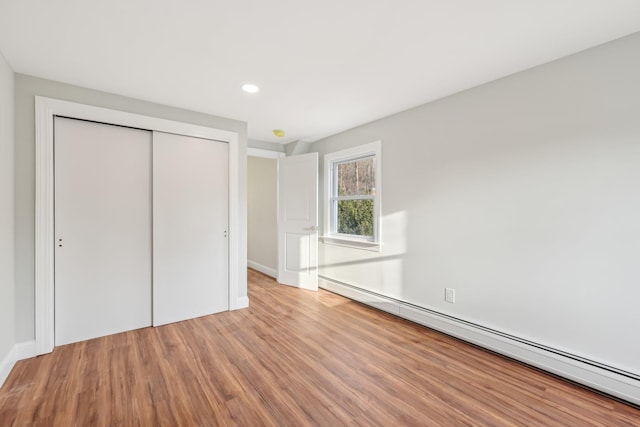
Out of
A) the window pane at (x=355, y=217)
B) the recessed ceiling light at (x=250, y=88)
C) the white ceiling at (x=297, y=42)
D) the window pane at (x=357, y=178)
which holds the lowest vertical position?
the window pane at (x=355, y=217)

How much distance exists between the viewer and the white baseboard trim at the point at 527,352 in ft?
5.95

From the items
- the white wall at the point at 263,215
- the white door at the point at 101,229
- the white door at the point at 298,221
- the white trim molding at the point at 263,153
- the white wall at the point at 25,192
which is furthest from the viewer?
the white wall at the point at 263,215

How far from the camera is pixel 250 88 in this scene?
2.58 m

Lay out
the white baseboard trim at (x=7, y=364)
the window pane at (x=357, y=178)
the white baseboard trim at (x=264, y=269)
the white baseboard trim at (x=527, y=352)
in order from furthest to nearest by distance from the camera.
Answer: the white baseboard trim at (x=264, y=269) → the window pane at (x=357, y=178) → the white baseboard trim at (x=7, y=364) → the white baseboard trim at (x=527, y=352)

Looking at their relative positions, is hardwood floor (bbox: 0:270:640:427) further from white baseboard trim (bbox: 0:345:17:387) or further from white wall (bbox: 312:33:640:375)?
white wall (bbox: 312:33:640:375)

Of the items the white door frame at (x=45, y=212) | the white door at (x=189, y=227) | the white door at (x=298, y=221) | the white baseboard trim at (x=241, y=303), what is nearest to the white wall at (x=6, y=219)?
the white door frame at (x=45, y=212)

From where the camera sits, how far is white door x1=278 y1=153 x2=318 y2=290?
422cm

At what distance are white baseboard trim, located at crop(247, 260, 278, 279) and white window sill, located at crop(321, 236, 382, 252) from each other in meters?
1.31

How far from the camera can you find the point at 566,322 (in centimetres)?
204

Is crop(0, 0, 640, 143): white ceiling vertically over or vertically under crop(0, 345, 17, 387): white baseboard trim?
over

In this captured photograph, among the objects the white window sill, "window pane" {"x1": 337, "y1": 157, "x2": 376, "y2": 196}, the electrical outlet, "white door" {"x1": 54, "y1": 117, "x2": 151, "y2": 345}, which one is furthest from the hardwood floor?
"window pane" {"x1": 337, "y1": 157, "x2": 376, "y2": 196}

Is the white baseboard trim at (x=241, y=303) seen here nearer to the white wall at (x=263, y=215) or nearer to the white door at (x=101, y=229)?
the white door at (x=101, y=229)

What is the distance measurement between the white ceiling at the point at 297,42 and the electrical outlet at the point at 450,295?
6.18 ft

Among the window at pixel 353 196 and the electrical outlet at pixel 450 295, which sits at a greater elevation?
the window at pixel 353 196
